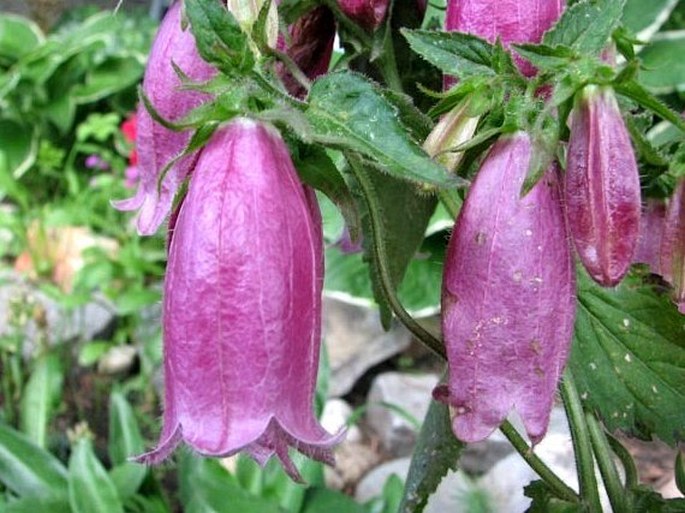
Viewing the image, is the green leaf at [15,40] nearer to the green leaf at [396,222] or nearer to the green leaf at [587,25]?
the green leaf at [396,222]

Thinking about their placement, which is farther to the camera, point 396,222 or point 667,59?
point 667,59

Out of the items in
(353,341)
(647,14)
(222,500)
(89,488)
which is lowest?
(353,341)

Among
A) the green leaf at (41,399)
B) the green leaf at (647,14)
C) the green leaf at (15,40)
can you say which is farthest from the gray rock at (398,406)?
the green leaf at (15,40)

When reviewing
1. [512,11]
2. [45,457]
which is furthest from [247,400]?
[45,457]

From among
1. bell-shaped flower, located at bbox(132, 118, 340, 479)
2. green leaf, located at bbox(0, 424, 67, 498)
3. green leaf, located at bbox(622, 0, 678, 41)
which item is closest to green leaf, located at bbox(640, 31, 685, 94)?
green leaf, located at bbox(622, 0, 678, 41)

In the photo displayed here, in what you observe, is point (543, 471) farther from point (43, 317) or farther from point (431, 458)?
point (43, 317)

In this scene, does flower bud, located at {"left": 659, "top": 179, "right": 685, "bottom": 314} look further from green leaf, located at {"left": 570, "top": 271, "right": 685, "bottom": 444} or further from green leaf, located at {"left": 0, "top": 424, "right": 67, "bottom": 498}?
green leaf, located at {"left": 0, "top": 424, "right": 67, "bottom": 498}

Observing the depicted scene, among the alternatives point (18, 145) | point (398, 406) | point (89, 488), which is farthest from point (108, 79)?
point (89, 488)

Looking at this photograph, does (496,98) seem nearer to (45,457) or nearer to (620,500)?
(620,500)
